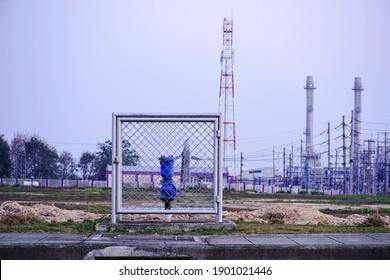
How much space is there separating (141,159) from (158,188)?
642 millimetres

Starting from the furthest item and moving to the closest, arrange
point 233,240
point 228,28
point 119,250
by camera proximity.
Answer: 1. point 228,28
2. point 233,240
3. point 119,250

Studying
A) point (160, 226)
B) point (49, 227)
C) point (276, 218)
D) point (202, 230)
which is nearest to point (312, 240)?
point (202, 230)

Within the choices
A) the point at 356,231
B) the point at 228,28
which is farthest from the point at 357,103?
the point at 356,231

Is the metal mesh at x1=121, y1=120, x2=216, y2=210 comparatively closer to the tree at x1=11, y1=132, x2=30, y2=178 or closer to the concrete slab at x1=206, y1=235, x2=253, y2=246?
the concrete slab at x1=206, y1=235, x2=253, y2=246

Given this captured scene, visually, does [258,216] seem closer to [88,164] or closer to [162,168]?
[162,168]

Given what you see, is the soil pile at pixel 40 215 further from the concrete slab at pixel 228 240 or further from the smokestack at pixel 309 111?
the smokestack at pixel 309 111

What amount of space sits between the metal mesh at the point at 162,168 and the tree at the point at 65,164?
105m

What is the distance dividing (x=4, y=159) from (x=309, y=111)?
165ft

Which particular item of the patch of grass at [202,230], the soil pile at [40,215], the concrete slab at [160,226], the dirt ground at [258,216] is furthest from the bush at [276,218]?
the soil pile at [40,215]

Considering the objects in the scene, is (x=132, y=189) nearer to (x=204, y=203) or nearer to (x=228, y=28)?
(x=204, y=203)

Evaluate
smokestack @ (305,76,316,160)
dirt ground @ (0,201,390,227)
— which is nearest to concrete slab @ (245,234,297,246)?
dirt ground @ (0,201,390,227)

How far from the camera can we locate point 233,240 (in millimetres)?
10664

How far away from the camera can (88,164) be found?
118 metres

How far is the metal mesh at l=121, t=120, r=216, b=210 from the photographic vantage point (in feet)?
42.2
